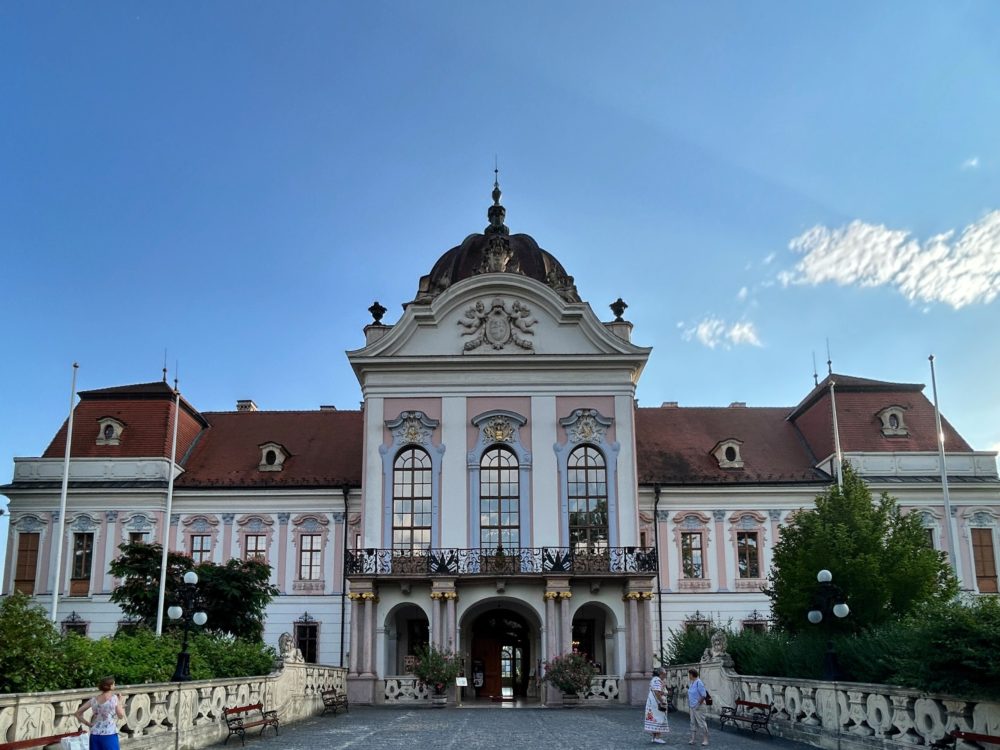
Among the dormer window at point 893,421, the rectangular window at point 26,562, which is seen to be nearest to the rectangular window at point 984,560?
the dormer window at point 893,421

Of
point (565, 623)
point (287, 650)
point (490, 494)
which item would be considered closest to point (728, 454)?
point (490, 494)

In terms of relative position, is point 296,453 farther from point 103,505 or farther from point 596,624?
point 596,624

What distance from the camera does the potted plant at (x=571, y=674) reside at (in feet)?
94.8

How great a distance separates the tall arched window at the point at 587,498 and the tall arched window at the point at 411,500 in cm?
467

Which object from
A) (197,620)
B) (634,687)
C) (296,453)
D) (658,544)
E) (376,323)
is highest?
(376,323)

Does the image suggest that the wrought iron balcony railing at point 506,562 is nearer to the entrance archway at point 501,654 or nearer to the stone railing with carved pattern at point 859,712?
the entrance archway at point 501,654

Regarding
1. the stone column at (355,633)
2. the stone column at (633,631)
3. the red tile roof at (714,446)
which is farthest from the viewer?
the red tile roof at (714,446)

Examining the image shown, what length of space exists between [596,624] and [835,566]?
37.0 feet

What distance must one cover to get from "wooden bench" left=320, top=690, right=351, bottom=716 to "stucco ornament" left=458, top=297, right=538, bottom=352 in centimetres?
1240

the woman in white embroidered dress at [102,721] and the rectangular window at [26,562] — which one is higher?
the rectangular window at [26,562]

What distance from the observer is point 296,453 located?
3969 cm

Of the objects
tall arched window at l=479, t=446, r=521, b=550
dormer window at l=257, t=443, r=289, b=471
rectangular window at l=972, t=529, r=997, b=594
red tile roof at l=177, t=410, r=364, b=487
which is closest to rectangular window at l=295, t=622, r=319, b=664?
red tile roof at l=177, t=410, r=364, b=487

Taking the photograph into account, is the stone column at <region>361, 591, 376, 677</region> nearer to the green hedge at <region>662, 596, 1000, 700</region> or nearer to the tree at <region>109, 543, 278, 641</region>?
the tree at <region>109, 543, 278, 641</region>


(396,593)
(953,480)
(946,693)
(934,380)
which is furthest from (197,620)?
(953,480)
